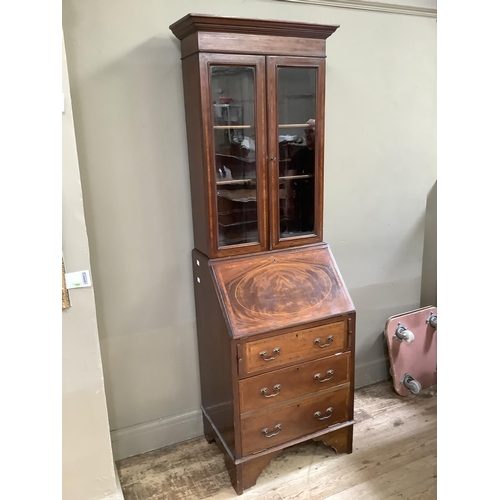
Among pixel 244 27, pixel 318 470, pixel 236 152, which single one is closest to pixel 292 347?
pixel 318 470

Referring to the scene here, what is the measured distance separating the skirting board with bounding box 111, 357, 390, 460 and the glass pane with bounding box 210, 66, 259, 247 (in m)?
1.06

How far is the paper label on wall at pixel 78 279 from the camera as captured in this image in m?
1.75

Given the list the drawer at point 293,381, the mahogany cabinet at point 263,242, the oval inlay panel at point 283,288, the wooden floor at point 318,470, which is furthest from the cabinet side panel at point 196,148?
the wooden floor at point 318,470

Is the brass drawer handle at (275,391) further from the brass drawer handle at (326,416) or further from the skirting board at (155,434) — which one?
the skirting board at (155,434)

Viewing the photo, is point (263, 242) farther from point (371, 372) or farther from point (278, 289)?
point (371, 372)

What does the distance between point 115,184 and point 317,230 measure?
3.27 feet

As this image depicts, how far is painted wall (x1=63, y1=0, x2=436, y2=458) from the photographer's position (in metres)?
2.00

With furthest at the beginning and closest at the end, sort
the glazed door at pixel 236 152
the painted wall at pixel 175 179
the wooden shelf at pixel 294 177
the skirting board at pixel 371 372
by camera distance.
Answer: the skirting board at pixel 371 372 → the wooden shelf at pixel 294 177 → the painted wall at pixel 175 179 → the glazed door at pixel 236 152

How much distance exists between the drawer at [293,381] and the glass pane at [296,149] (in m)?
0.64

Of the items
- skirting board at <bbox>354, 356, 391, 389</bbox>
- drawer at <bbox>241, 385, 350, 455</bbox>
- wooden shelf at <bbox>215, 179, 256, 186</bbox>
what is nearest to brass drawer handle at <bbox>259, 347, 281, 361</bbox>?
drawer at <bbox>241, 385, 350, 455</bbox>

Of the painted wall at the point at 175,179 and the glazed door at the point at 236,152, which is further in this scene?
the painted wall at the point at 175,179

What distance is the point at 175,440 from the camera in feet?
8.00
